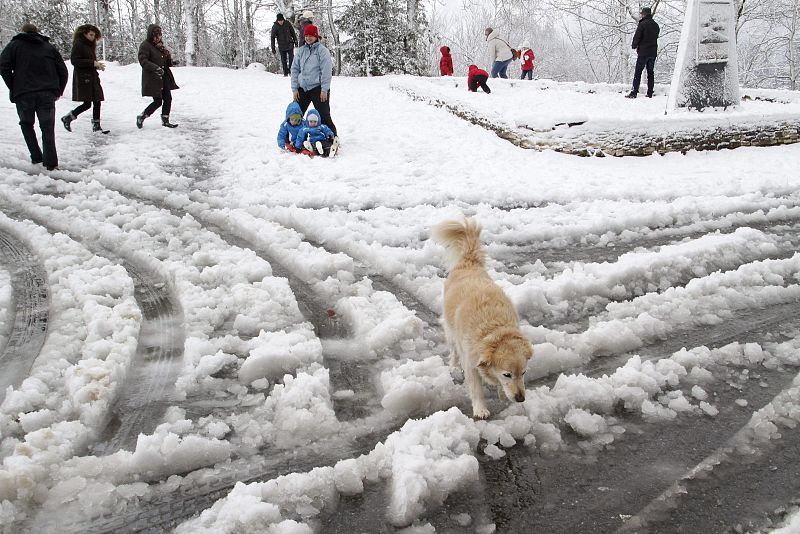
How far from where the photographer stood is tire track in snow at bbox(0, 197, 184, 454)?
3131 millimetres

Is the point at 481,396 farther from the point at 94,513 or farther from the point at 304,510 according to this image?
the point at 94,513

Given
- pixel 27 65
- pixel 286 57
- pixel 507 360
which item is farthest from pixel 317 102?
pixel 286 57

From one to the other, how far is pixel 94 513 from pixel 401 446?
1.49 metres

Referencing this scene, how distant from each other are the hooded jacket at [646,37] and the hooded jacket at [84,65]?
12.8 m

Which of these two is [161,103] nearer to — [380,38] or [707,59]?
[707,59]

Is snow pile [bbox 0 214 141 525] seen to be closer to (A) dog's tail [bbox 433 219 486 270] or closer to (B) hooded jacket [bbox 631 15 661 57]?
(A) dog's tail [bbox 433 219 486 270]

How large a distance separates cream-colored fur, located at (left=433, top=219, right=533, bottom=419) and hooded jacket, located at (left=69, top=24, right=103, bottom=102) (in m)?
9.95

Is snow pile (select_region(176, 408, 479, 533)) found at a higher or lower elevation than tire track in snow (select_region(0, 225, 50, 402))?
lower

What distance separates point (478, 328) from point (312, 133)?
26.8ft

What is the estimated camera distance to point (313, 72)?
1056 cm

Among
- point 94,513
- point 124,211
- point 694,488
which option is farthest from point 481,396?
point 124,211

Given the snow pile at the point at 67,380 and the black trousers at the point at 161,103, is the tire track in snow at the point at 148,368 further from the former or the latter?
the black trousers at the point at 161,103

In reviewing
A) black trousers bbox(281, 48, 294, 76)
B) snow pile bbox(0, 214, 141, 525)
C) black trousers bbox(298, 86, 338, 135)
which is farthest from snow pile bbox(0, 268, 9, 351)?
black trousers bbox(281, 48, 294, 76)

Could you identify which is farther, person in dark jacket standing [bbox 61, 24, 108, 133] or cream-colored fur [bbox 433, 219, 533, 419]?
person in dark jacket standing [bbox 61, 24, 108, 133]
